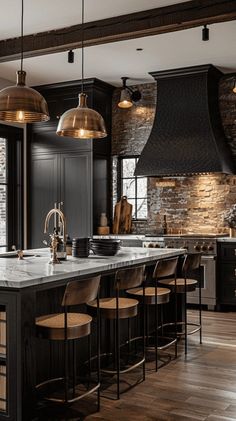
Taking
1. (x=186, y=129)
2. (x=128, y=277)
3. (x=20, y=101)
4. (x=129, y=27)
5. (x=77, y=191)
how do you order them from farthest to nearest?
(x=77, y=191) → (x=186, y=129) → (x=129, y=27) → (x=128, y=277) → (x=20, y=101)

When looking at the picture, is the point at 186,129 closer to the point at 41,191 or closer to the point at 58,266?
the point at 41,191

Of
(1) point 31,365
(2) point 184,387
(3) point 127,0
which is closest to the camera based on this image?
(1) point 31,365

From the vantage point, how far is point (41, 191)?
8555 millimetres

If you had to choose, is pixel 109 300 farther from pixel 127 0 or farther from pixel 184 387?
pixel 127 0

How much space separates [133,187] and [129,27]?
11.3 feet

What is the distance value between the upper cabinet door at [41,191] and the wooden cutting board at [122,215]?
979mm

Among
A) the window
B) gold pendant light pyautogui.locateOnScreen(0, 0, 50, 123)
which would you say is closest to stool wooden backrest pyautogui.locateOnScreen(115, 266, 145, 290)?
gold pendant light pyautogui.locateOnScreen(0, 0, 50, 123)

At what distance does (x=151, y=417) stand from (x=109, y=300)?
1.06m

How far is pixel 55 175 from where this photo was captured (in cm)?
842

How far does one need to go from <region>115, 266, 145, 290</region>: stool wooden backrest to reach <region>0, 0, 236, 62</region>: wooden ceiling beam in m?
2.51

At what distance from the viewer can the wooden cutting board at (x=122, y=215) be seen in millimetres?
8320

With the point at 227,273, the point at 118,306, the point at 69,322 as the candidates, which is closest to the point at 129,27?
the point at 118,306

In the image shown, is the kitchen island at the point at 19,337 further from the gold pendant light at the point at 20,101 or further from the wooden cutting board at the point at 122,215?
the wooden cutting board at the point at 122,215

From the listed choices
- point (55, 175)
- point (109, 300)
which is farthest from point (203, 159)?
point (109, 300)
